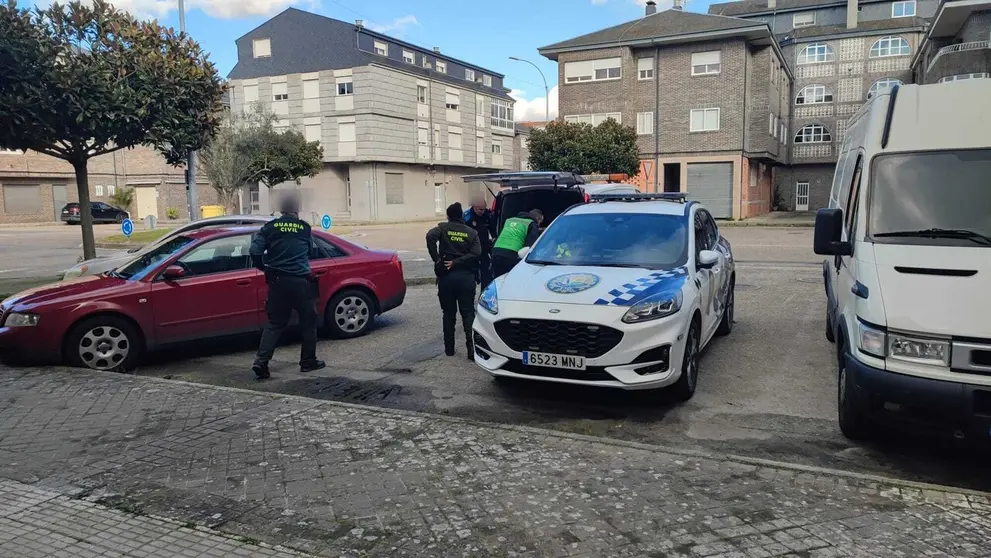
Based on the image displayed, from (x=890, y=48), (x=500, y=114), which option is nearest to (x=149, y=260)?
(x=890, y=48)

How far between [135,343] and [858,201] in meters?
6.99

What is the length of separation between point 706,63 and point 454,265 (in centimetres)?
3264

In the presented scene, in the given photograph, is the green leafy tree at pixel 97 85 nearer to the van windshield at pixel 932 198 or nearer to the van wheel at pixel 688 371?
the van wheel at pixel 688 371

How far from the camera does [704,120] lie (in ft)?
122

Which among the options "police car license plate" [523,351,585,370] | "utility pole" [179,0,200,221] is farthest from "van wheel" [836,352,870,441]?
"utility pole" [179,0,200,221]

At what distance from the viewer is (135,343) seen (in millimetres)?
7688

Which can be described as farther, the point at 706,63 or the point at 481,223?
the point at 706,63

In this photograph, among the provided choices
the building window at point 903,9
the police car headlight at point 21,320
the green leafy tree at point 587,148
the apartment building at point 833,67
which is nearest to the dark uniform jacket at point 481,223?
the police car headlight at point 21,320

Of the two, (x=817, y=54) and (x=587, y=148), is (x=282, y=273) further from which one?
(x=817, y=54)

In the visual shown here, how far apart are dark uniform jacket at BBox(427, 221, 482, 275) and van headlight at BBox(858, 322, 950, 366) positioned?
4.22 meters

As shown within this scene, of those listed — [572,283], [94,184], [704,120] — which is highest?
[704,120]

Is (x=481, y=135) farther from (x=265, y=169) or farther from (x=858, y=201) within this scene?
(x=858, y=201)

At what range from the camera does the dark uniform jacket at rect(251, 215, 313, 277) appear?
23.1 ft

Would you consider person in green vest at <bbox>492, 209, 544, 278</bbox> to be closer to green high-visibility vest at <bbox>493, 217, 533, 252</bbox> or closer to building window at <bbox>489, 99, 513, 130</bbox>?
green high-visibility vest at <bbox>493, 217, 533, 252</bbox>
